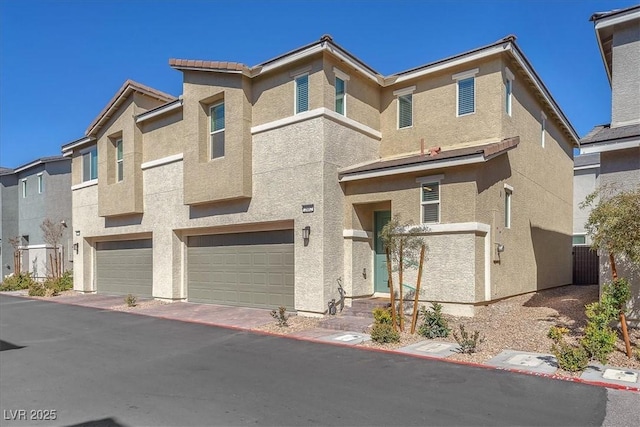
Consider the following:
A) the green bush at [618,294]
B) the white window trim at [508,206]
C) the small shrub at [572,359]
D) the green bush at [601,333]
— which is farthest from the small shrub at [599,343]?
the white window trim at [508,206]

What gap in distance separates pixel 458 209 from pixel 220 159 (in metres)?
7.93

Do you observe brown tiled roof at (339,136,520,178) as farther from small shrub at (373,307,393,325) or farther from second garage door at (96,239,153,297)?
second garage door at (96,239,153,297)

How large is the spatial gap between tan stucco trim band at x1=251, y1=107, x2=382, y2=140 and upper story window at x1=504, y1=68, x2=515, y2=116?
4.00 m

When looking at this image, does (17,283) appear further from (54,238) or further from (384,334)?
(384,334)

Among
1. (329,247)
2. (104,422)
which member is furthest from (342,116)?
(104,422)

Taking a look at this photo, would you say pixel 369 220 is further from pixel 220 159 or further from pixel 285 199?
pixel 220 159

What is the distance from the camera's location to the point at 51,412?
593 centimetres

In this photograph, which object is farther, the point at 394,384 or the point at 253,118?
the point at 253,118

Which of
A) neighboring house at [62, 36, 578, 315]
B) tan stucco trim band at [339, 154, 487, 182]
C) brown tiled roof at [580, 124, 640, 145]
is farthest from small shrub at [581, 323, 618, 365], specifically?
tan stucco trim band at [339, 154, 487, 182]

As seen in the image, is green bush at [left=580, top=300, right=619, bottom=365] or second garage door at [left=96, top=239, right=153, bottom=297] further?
second garage door at [left=96, top=239, right=153, bottom=297]

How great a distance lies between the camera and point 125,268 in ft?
67.4

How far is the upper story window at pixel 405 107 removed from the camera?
14628 millimetres

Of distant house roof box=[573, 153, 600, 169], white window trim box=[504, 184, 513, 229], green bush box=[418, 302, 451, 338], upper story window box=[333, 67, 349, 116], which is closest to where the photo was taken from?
green bush box=[418, 302, 451, 338]

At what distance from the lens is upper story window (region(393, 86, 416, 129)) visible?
14.6m
